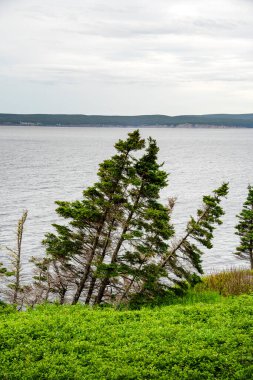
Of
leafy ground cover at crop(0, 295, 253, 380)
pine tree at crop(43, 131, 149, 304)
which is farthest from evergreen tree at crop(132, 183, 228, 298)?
leafy ground cover at crop(0, 295, 253, 380)

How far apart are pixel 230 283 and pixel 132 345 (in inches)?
413

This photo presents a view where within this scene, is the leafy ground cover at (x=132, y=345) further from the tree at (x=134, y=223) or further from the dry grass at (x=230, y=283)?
the dry grass at (x=230, y=283)

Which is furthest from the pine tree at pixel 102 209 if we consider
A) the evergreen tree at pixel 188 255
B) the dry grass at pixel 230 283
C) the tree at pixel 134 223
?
the dry grass at pixel 230 283

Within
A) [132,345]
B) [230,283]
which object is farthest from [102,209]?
[132,345]

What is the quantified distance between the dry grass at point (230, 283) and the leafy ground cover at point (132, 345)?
5.56 metres

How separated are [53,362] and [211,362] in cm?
406

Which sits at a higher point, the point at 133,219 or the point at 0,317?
the point at 133,219

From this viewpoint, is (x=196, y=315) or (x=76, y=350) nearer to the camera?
(x=76, y=350)

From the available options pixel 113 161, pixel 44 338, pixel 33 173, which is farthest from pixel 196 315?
pixel 33 173

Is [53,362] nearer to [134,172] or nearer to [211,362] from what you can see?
[211,362]

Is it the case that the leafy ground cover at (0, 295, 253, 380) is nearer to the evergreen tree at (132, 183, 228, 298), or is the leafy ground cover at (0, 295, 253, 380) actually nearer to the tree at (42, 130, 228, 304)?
the evergreen tree at (132, 183, 228, 298)

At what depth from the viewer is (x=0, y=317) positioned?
17719 millimetres

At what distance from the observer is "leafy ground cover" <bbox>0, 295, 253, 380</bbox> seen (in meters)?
12.1

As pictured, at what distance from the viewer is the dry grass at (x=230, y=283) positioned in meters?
22.3
